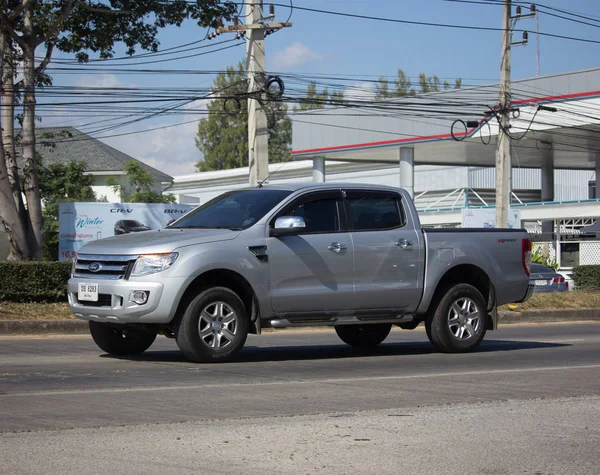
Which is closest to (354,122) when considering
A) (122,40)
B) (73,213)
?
(73,213)

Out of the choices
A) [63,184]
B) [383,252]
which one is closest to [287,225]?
[383,252]

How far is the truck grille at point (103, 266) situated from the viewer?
9.66 m

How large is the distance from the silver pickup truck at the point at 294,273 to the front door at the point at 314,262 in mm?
13

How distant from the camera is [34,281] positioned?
56.8ft

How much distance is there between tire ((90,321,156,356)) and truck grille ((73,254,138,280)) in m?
0.79

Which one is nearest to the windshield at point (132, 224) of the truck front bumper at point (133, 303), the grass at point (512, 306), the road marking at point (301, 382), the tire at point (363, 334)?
the grass at point (512, 306)

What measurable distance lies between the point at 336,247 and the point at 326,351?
81.7 inches

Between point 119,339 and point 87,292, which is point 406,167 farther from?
point 87,292

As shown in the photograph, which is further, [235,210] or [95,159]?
[95,159]

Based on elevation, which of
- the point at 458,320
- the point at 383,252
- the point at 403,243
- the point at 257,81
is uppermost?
the point at 257,81

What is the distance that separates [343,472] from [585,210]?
40.6m

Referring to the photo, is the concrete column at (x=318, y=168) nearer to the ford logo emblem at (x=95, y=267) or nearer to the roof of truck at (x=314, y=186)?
the roof of truck at (x=314, y=186)

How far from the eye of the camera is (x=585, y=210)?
4362 cm

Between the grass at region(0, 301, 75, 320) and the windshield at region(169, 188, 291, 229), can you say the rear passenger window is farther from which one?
the grass at region(0, 301, 75, 320)
